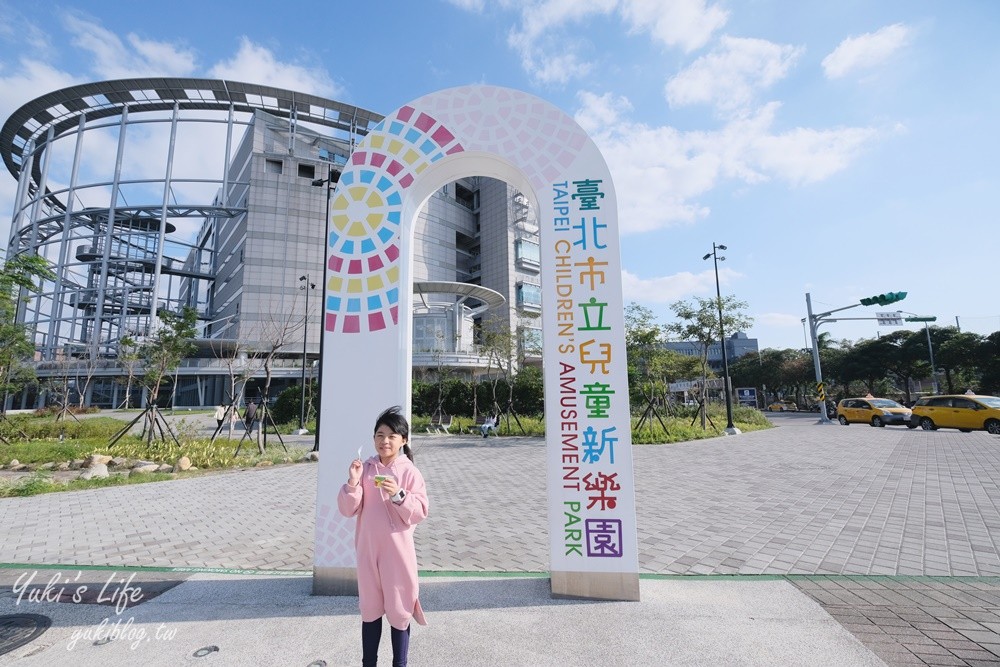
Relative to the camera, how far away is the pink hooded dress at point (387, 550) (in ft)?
7.52

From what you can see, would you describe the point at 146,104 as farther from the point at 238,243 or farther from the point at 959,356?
the point at 959,356

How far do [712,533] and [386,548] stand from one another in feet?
14.5

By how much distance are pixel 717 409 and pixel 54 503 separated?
26238 mm

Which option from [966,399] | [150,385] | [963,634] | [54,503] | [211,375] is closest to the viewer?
[963,634]

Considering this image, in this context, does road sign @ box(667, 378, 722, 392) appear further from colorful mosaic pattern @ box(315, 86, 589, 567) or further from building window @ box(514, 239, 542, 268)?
building window @ box(514, 239, 542, 268)

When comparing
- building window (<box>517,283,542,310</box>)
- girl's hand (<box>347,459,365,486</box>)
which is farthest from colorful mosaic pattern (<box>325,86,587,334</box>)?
building window (<box>517,283,542,310</box>)

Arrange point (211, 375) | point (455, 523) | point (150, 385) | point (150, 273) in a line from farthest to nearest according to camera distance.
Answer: point (150, 273) < point (211, 375) < point (150, 385) < point (455, 523)

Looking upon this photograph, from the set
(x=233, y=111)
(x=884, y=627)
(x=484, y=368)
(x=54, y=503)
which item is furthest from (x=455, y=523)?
(x=233, y=111)

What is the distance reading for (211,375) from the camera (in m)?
39.9

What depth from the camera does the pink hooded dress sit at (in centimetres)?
229

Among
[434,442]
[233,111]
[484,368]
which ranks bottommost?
[434,442]

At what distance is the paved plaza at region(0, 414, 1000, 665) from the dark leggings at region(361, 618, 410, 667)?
69 cm

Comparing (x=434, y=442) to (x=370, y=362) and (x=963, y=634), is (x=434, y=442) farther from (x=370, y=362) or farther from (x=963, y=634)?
(x=963, y=634)

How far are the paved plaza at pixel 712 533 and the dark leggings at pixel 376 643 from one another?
27.2 inches
